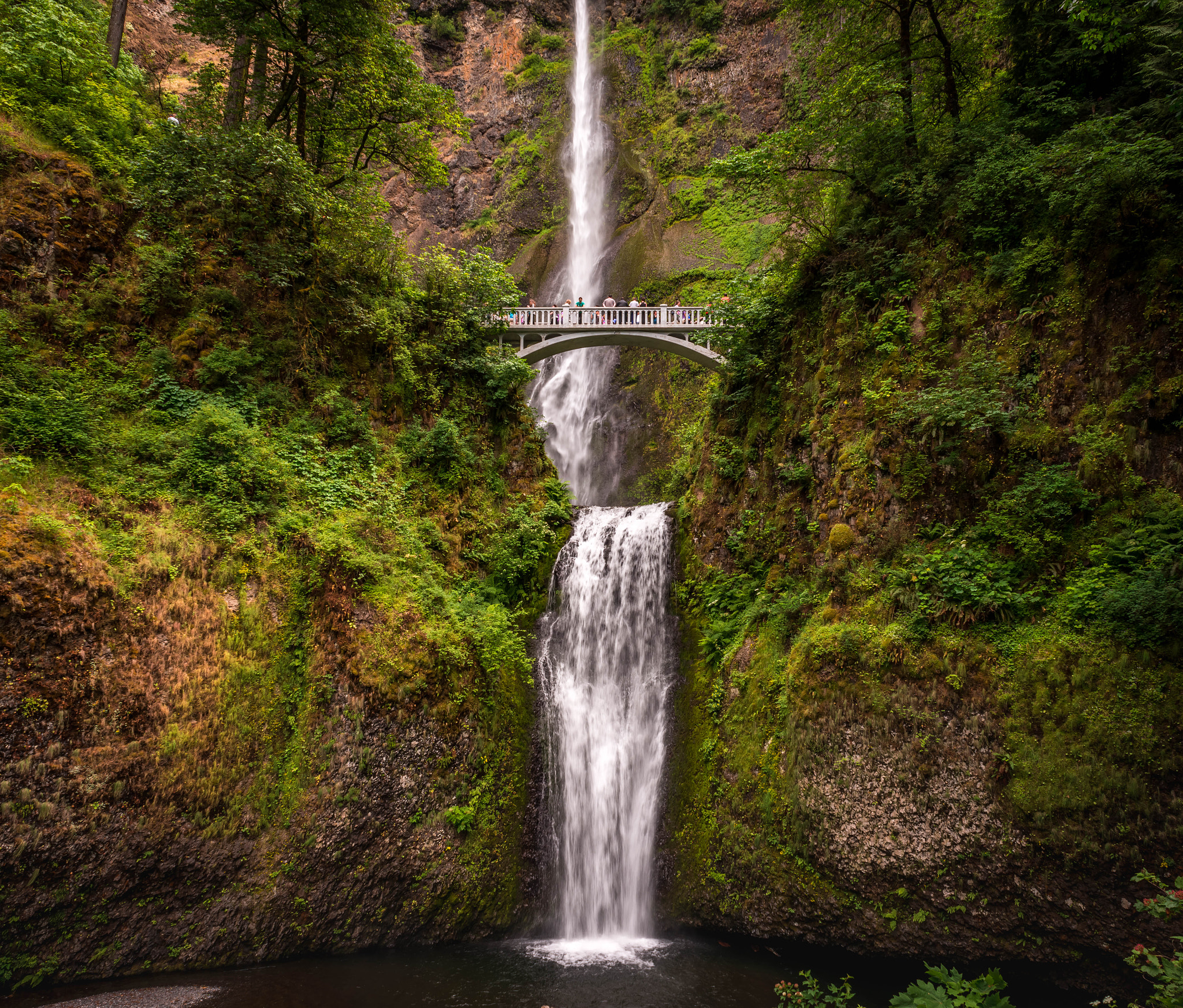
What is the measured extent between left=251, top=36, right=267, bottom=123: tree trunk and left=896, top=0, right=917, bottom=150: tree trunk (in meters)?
11.9

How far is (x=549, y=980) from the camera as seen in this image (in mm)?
7949

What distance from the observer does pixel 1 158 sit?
8.84 meters

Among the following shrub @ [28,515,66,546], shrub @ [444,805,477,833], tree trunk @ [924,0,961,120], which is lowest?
shrub @ [444,805,477,833]

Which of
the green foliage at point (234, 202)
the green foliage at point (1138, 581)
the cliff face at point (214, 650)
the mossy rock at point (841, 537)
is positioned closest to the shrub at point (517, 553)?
the cliff face at point (214, 650)

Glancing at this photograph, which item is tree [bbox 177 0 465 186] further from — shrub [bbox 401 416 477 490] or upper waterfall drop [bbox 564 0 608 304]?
upper waterfall drop [bbox 564 0 608 304]

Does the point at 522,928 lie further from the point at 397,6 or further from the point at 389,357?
the point at 397,6

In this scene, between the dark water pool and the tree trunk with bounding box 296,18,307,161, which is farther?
the tree trunk with bounding box 296,18,307,161

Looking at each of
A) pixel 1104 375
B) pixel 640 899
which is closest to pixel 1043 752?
pixel 1104 375

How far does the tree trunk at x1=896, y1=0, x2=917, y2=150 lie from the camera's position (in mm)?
10328

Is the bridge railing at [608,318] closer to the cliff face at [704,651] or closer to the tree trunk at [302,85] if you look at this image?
the cliff face at [704,651]

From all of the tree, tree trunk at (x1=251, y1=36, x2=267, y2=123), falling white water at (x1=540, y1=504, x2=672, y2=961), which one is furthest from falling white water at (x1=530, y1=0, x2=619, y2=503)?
tree trunk at (x1=251, y1=36, x2=267, y2=123)

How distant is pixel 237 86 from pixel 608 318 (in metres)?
10.2

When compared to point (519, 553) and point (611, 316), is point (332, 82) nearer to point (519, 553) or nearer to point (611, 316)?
point (611, 316)

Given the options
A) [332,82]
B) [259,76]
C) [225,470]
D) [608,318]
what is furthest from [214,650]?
[608,318]
